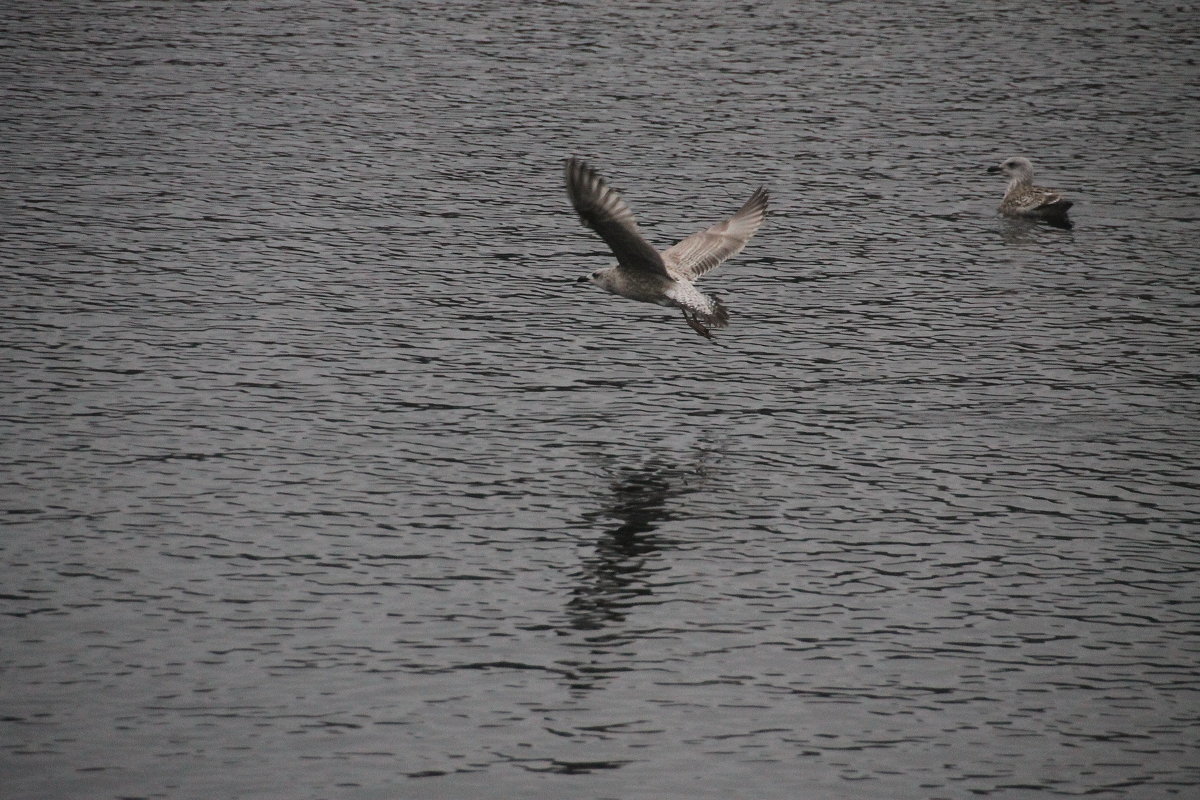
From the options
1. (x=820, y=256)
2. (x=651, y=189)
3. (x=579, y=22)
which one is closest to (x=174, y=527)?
(x=820, y=256)

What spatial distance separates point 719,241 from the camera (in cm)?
2378

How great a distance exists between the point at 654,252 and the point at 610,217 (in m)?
1.68

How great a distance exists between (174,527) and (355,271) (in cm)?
1031

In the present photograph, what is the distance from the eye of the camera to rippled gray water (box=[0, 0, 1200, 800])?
565 inches

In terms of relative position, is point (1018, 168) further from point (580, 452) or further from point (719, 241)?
point (580, 452)

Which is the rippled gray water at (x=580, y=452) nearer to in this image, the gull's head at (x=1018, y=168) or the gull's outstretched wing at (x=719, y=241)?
the gull's head at (x=1018, y=168)

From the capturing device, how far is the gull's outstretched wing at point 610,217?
18766 millimetres

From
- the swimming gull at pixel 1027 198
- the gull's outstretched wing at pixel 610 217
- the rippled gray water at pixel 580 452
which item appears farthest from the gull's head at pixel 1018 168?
the gull's outstretched wing at pixel 610 217

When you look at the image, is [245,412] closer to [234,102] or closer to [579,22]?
[234,102]

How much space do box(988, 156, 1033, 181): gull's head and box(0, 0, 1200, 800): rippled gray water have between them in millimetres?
896

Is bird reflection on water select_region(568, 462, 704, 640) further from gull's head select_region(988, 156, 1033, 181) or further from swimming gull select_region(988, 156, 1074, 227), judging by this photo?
gull's head select_region(988, 156, 1033, 181)

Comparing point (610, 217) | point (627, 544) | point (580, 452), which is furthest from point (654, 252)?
point (627, 544)

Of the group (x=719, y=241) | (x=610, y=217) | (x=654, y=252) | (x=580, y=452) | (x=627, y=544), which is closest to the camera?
(x=627, y=544)

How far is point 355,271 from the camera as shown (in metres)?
27.7
